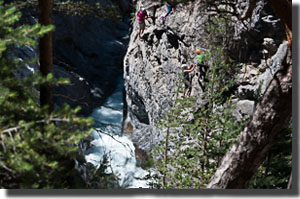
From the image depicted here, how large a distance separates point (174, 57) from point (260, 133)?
4881 mm

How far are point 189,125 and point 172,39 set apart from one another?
3961 millimetres

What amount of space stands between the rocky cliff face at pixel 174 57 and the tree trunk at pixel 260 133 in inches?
39.7

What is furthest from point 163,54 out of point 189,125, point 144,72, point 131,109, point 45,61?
point 45,61

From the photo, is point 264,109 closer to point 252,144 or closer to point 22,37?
point 252,144

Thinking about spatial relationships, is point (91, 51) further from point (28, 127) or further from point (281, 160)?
point (28, 127)

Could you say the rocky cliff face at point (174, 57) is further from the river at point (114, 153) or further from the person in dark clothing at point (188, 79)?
the river at point (114, 153)

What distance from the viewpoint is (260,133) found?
2.82m

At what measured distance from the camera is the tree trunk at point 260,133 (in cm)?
271

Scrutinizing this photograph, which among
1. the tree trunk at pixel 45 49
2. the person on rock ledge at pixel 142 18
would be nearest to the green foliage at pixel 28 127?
the tree trunk at pixel 45 49

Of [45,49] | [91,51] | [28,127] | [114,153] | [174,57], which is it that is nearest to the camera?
[28,127]

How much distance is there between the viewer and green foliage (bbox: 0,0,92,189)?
2064 mm

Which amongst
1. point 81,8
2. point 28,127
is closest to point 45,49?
point 28,127

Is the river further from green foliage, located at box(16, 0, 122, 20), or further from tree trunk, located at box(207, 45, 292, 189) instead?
green foliage, located at box(16, 0, 122, 20)

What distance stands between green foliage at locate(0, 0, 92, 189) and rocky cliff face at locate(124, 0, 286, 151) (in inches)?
73.5
